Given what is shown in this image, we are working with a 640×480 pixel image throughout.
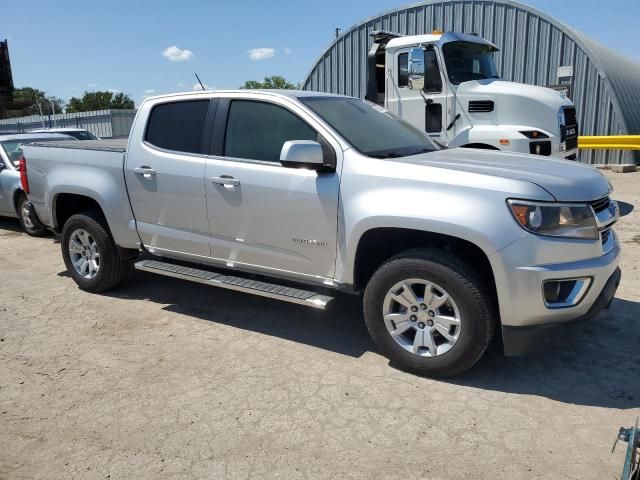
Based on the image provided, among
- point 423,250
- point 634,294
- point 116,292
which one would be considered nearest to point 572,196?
point 423,250

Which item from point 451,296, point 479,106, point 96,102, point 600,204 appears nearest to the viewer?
point 451,296

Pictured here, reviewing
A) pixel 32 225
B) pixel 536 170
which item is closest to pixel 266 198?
pixel 536 170

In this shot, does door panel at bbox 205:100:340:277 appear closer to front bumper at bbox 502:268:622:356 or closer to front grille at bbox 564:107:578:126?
front bumper at bbox 502:268:622:356

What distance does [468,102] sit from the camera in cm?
859

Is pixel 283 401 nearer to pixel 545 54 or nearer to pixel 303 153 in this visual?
pixel 303 153

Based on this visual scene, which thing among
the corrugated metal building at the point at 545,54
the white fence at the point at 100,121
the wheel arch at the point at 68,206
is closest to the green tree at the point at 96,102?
the white fence at the point at 100,121

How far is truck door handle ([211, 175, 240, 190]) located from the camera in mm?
4281

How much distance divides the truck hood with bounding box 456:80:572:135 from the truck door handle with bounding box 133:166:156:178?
5.45 metres

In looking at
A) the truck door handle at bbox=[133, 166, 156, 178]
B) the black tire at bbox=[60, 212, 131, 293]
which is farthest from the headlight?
the black tire at bbox=[60, 212, 131, 293]

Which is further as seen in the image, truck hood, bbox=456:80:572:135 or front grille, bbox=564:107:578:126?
front grille, bbox=564:107:578:126

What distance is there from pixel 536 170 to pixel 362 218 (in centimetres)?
116

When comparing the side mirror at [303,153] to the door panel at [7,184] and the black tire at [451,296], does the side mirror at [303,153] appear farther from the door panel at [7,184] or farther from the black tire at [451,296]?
the door panel at [7,184]

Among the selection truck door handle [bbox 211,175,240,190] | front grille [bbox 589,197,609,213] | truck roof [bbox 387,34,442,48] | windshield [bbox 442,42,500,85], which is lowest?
front grille [bbox 589,197,609,213]

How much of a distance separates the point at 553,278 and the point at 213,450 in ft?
6.98
